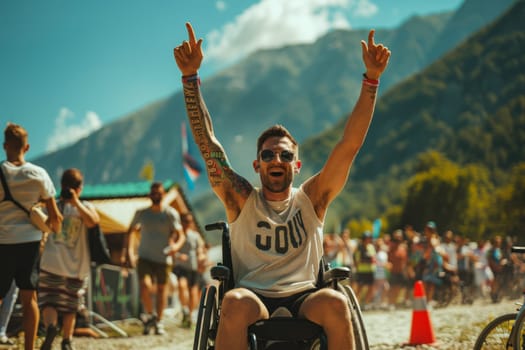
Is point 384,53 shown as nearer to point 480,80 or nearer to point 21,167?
point 21,167

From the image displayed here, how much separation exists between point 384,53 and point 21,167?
10.8 ft

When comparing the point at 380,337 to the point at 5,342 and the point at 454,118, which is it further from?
the point at 454,118

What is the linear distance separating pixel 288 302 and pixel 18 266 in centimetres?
284

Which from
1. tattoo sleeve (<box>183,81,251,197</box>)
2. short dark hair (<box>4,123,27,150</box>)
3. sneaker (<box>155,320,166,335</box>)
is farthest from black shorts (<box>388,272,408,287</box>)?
tattoo sleeve (<box>183,81,251,197</box>)

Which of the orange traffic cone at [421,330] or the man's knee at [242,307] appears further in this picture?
the orange traffic cone at [421,330]

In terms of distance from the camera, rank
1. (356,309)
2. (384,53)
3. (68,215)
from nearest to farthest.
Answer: (356,309) < (384,53) < (68,215)

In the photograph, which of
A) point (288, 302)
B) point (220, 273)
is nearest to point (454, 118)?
point (288, 302)

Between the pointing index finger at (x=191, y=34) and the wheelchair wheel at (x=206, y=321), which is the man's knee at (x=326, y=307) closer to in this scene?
the wheelchair wheel at (x=206, y=321)

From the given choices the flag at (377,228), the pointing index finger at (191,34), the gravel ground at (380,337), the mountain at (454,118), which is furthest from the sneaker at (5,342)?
the mountain at (454,118)

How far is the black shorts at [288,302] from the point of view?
379 centimetres

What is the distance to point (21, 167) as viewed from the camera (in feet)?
18.8

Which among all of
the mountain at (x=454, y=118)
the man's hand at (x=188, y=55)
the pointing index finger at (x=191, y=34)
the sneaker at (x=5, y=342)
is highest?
the mountain at (x=454, y=118)

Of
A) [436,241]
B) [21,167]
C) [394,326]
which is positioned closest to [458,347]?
[394,326]

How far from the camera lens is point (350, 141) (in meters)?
4.01
